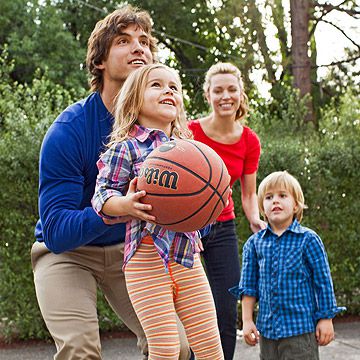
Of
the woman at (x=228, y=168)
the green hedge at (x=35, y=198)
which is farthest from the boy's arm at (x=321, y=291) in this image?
the green hedge at (x=35, y=198)

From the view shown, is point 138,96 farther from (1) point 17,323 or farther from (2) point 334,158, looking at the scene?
(2) point 334,158

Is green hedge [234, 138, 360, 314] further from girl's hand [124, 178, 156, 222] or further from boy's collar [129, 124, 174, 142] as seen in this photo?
girl's hand [124, 178, 156, 222]

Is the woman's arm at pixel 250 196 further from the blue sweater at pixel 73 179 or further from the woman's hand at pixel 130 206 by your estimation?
the woman's hand at pixel 130 206

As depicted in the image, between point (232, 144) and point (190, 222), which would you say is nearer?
point (190, 222)

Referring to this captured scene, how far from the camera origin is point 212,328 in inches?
130

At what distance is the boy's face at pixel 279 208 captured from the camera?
14.6ft

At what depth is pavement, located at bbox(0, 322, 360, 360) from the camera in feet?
21.7

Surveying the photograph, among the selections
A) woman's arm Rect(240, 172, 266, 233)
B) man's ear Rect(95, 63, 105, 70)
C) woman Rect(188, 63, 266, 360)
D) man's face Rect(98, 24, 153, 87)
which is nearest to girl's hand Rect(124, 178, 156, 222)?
man's face Rect(98, 24, 153, 87)

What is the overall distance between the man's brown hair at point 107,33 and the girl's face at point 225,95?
1.11 metres

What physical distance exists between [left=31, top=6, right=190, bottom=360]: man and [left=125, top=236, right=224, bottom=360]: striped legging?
0.86 feet

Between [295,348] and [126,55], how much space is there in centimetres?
199

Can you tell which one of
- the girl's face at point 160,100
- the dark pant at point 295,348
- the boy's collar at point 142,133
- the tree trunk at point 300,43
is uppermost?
the tree trunk at point 300,43

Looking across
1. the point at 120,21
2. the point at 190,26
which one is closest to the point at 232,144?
the point at 120,21

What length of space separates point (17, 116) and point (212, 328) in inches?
188
